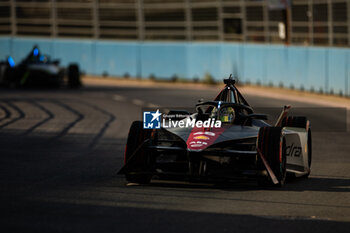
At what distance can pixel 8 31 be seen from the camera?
4625 centimetres

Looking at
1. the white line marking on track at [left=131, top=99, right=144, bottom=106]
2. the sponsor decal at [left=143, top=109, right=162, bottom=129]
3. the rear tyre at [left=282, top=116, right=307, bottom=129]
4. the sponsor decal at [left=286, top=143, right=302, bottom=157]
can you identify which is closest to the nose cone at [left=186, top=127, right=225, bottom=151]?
the sponsor decal at [left=143, top=109, right=162, bottom=129]

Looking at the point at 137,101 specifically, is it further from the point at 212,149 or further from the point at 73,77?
the point at 212,149

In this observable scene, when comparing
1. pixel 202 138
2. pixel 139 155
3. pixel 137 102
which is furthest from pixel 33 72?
pixel 202 138

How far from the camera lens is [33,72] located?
33.7 metres

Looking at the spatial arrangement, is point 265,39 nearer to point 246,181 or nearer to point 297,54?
point 297,54

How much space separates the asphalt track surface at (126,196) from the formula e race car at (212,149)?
0.72 ft

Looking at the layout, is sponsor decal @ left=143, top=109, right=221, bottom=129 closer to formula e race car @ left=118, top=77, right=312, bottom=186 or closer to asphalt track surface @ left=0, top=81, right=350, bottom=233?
formula e race car @ left=118, top=77, right=312, bottom=186

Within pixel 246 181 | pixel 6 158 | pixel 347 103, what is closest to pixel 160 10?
pixel 347 103

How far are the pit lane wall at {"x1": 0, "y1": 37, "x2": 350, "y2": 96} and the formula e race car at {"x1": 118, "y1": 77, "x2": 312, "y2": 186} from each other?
1856cm

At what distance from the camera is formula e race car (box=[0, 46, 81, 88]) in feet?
110

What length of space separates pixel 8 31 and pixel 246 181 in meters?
36.3

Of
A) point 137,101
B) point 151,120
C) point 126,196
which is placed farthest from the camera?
point 137,101

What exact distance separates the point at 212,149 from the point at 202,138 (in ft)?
0.76

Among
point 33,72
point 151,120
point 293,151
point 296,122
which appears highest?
point 33,72
